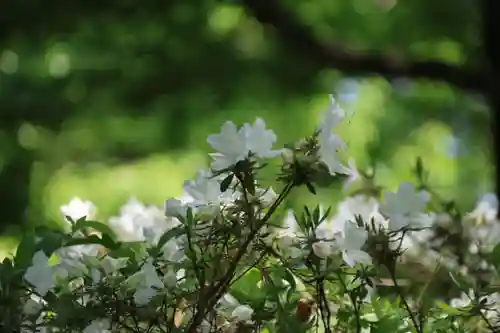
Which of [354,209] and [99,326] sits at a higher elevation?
[354,209]

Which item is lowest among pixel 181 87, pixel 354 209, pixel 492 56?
pixel 354 209

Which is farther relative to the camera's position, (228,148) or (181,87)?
(181,87)

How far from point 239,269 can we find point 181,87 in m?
1.21

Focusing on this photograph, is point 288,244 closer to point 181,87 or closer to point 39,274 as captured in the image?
point 39,274

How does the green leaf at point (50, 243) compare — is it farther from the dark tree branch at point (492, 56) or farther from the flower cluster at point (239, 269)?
the dark tree branch at point (492, 56)

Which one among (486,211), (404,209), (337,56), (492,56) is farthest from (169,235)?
(337,56)

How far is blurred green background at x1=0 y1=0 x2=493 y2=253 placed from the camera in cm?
144

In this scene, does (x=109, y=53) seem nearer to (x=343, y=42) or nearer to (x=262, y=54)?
(x=262, y=54)

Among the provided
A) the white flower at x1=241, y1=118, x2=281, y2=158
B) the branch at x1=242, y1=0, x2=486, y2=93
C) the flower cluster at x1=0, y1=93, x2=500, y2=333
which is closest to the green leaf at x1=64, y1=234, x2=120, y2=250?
the flower cluster at x1=0, y1=93, x2=500, y2=333

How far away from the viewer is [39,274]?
367 millimetres

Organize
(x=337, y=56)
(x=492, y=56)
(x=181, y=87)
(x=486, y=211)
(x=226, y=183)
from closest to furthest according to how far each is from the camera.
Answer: (x=226, y=183) < (x=486, y=211) < (x=492, y=56) < (x=337, y=56) < (x=181, y=87)

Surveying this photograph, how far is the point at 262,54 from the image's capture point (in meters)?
1.59

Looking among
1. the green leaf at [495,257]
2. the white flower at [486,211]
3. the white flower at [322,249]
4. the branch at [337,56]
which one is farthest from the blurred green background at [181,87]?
the white flower at [322,249]

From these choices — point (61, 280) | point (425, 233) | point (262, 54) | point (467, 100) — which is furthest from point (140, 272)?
point (467, 100)
